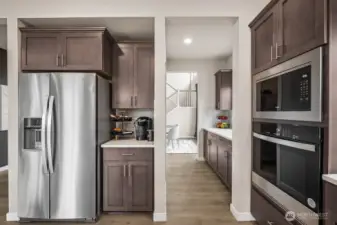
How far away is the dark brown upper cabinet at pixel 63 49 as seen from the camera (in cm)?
314

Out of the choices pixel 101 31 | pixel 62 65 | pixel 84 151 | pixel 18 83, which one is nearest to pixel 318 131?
pixel 84 151

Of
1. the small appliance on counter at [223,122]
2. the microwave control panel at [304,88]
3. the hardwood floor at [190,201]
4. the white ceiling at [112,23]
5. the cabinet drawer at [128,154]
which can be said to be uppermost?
the white ceiling at [112,23]

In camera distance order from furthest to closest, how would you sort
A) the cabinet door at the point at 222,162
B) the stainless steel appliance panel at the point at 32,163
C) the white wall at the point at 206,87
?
the white wall at the point at 206,87
the cabinet door at the point at 222,162
the stainless steel appliance panel at the point at 32,163

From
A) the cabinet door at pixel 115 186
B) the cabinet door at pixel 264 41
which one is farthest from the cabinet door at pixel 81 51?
the cabinet door at pixel 264 41

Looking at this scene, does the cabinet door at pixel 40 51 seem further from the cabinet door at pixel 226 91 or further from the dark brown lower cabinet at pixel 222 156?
the cabinet door at pixel 226 91

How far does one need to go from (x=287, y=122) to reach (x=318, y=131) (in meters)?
0.40

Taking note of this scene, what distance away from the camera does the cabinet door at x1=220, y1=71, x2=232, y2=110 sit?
5852 mm

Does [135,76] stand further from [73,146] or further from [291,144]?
[291,144]

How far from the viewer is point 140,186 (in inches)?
125

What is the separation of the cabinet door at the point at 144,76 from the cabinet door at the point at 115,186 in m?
0.96

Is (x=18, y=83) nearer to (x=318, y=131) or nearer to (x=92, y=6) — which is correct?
(x=92, y=6)

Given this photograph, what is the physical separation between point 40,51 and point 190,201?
287 centimetres

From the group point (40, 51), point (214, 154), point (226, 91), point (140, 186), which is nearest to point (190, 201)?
point (140, 186)

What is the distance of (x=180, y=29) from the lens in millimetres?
3979
